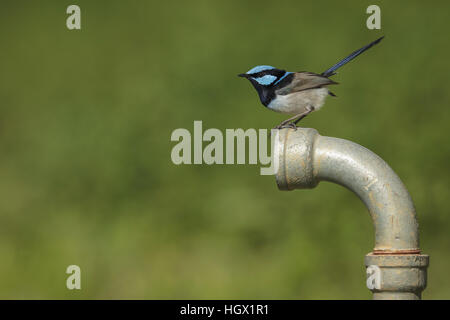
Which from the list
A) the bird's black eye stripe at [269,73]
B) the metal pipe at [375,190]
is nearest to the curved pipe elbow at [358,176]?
the metal pipe at [375,190]

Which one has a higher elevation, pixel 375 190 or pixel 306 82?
pixel 306 82

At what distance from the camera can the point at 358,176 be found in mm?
2131

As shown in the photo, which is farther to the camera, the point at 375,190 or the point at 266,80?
the point at 266,80

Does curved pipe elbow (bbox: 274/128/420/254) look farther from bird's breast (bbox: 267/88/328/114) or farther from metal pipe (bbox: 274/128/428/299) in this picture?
bird's breast (bbox: 267/88/328/114)

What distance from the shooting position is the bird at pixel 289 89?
327 cm

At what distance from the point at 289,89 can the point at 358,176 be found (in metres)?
1.24

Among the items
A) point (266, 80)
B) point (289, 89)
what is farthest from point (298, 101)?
point (266, 80)

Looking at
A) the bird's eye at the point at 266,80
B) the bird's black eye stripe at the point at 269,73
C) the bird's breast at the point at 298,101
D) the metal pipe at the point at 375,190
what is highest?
the bird's black eye stripe at the point at 269,73

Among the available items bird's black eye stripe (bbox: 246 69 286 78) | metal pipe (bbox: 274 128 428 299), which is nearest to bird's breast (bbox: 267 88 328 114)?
bird's black eye stripe (bbox: 246 69 286 78)

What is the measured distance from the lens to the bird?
327 centimetres

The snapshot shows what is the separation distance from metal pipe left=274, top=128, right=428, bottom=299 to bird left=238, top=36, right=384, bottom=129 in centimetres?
107

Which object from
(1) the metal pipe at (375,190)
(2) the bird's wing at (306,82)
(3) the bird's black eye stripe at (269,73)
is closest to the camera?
(1) the metal pipe at (375,190)

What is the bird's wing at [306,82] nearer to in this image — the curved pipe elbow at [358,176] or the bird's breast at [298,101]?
the bird's breast at [298,101]

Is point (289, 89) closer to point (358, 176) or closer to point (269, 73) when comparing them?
point (269, 73)
